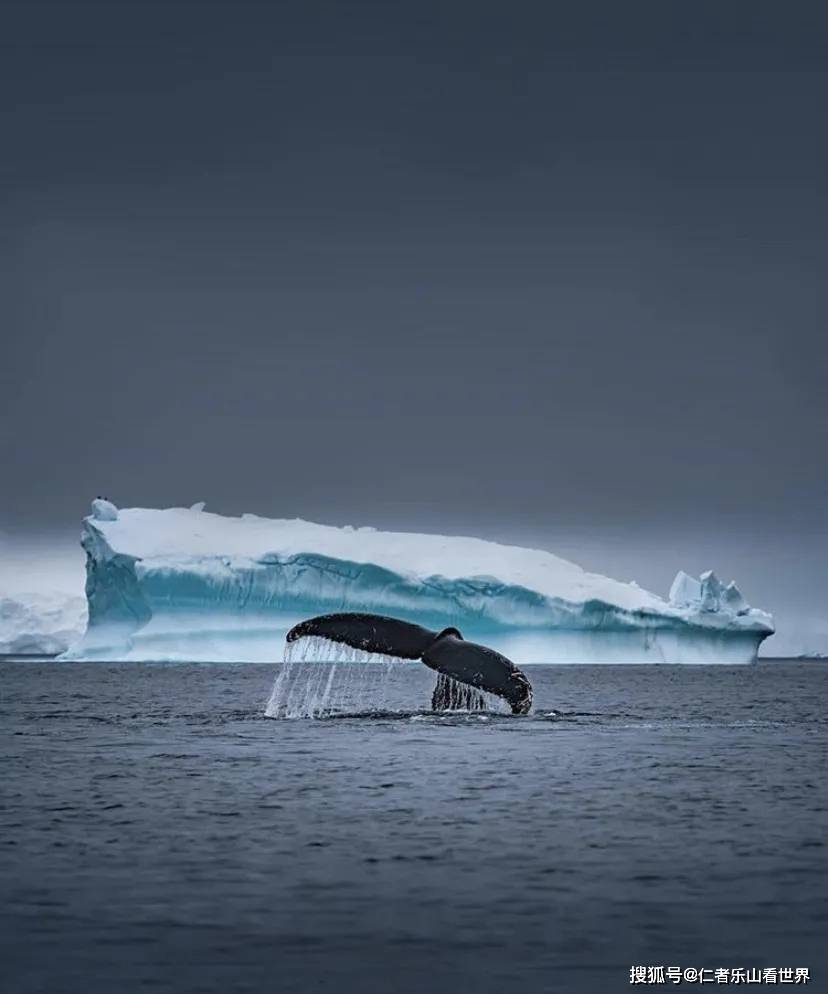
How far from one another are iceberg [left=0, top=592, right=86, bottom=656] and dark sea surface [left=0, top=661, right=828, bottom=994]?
306ft

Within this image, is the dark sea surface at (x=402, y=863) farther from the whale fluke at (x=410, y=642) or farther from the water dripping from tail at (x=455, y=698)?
the water dripping from tail at (x=455, y=698)

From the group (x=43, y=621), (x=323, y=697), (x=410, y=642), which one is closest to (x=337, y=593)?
(x=323, y=697)

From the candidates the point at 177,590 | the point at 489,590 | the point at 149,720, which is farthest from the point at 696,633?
the point at 149,720

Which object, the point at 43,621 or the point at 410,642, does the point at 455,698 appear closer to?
the point at 410,642

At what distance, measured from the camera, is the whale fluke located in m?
20.9

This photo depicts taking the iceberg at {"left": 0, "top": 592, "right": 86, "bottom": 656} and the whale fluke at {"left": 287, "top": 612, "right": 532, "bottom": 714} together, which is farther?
the iceberg at {"left": 0, "top": 592, "right": 86, "bottom": 656}

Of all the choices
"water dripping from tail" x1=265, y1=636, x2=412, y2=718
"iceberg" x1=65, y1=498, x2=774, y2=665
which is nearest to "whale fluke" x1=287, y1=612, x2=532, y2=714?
"water dripping from tail" x1=265, y1=636, x2=412, y2=718

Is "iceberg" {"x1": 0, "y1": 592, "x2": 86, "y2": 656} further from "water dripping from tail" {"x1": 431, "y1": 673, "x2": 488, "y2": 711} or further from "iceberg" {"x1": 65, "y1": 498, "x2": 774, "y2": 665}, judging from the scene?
"water dripping from tail" {"x1": 431, "y1": 673, "x2": 488, "y2": 711}

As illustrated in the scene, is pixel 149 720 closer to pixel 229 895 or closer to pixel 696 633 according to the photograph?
pixel 229 895

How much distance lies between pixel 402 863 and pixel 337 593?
2160 inches

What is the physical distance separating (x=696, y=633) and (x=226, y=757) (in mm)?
57721

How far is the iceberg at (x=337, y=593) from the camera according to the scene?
6606 cm

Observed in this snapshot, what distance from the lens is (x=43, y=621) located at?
116 metres

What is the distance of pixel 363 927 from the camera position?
31.1 feet
